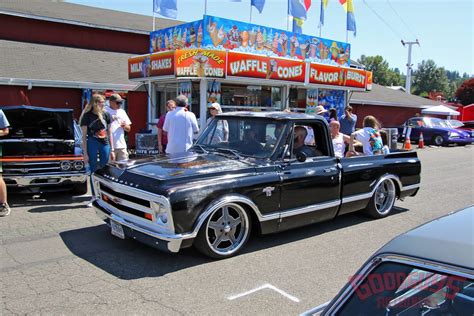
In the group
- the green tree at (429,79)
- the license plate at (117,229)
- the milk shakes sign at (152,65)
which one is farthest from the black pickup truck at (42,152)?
the green tree at (429,79)

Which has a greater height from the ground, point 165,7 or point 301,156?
point 165,7

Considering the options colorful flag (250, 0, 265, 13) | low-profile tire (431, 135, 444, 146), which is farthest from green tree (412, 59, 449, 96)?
colorful flag (250, 0, 265, 13)

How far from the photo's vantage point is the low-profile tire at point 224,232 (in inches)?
174

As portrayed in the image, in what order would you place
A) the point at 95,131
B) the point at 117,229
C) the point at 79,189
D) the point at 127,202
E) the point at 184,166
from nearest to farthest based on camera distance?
the point at 127,202
the point at 117,229
the point at 184,166
the point at 95,131
the point at 79,189

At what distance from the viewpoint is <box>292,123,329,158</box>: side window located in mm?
5657

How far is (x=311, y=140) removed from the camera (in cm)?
597

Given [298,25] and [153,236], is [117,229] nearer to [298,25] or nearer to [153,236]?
[153,236]

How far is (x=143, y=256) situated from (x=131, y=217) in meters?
0.48

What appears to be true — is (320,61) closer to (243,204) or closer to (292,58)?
(292,58)

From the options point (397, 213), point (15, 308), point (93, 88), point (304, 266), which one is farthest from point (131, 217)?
point (93, 88)

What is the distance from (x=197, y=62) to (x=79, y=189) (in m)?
4.82

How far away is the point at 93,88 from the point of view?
15.9m

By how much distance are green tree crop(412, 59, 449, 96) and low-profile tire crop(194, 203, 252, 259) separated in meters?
92.8

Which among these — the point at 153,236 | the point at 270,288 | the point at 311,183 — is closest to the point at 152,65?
the point at 311,183
